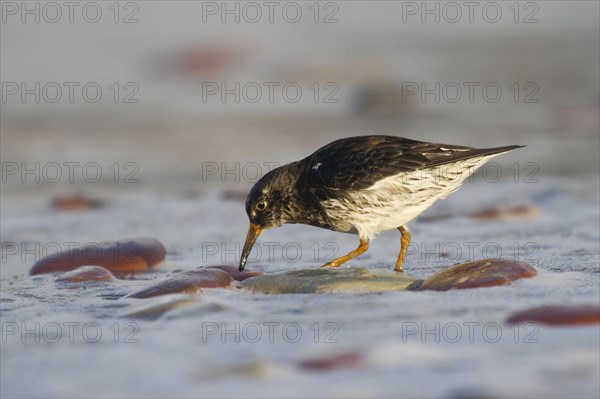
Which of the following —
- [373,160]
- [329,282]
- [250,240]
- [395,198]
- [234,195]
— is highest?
[373,160]

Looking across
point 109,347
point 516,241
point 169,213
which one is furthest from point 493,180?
point 109,347

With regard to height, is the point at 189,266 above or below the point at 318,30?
below

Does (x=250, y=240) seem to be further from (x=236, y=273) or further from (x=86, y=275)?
(x=86, y=275)

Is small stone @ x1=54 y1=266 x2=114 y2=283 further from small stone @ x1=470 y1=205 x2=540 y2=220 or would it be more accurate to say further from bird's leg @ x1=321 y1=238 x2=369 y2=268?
small stone @ x1=470 y1=205 x2=540 y2=220

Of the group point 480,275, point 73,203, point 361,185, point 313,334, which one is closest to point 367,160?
point 361,185

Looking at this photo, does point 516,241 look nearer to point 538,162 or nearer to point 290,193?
point 290,193
